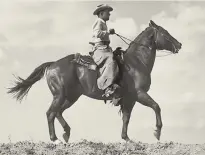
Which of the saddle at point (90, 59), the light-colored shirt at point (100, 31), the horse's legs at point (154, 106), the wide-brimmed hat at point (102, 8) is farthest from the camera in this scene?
the wide-brimmed hat at point (102, 8)

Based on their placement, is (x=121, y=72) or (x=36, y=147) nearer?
(x=36, y=147)

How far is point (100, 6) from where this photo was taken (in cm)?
1845

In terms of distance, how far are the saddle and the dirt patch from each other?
7.37 feet

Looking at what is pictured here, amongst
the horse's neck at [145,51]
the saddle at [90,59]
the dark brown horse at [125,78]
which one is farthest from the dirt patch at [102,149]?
the horse's neck at [145,51]

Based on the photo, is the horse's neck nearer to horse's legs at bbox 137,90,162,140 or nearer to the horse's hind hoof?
horse's legs at bbox 137,90,162,140

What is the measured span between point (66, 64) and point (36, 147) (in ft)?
8.90

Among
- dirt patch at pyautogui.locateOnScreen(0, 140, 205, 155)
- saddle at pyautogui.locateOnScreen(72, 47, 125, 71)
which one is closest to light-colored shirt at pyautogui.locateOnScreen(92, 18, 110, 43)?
saddle at pyautogui.locateOnScreen(72, 47, 125, 71)

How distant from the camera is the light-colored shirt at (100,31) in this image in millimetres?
18047

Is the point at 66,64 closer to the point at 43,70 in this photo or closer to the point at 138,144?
the point at 43,70

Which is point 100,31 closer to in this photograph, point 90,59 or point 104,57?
point 104,57

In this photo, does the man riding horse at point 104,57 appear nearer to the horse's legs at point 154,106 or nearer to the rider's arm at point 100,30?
the rider's arm at point 100,30

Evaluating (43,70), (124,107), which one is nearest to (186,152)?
(124,107)

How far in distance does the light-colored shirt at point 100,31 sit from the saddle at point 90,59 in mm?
467

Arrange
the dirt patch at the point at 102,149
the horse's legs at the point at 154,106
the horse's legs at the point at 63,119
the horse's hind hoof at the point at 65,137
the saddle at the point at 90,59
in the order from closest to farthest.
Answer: the dirt patch at the point at 102,149 < the horse's legs at the point at 154,106 < the saddle at the point at 90,59 < the horse's legs at the point at 63,119 < the horse's hind hoof at the point at 65,137
